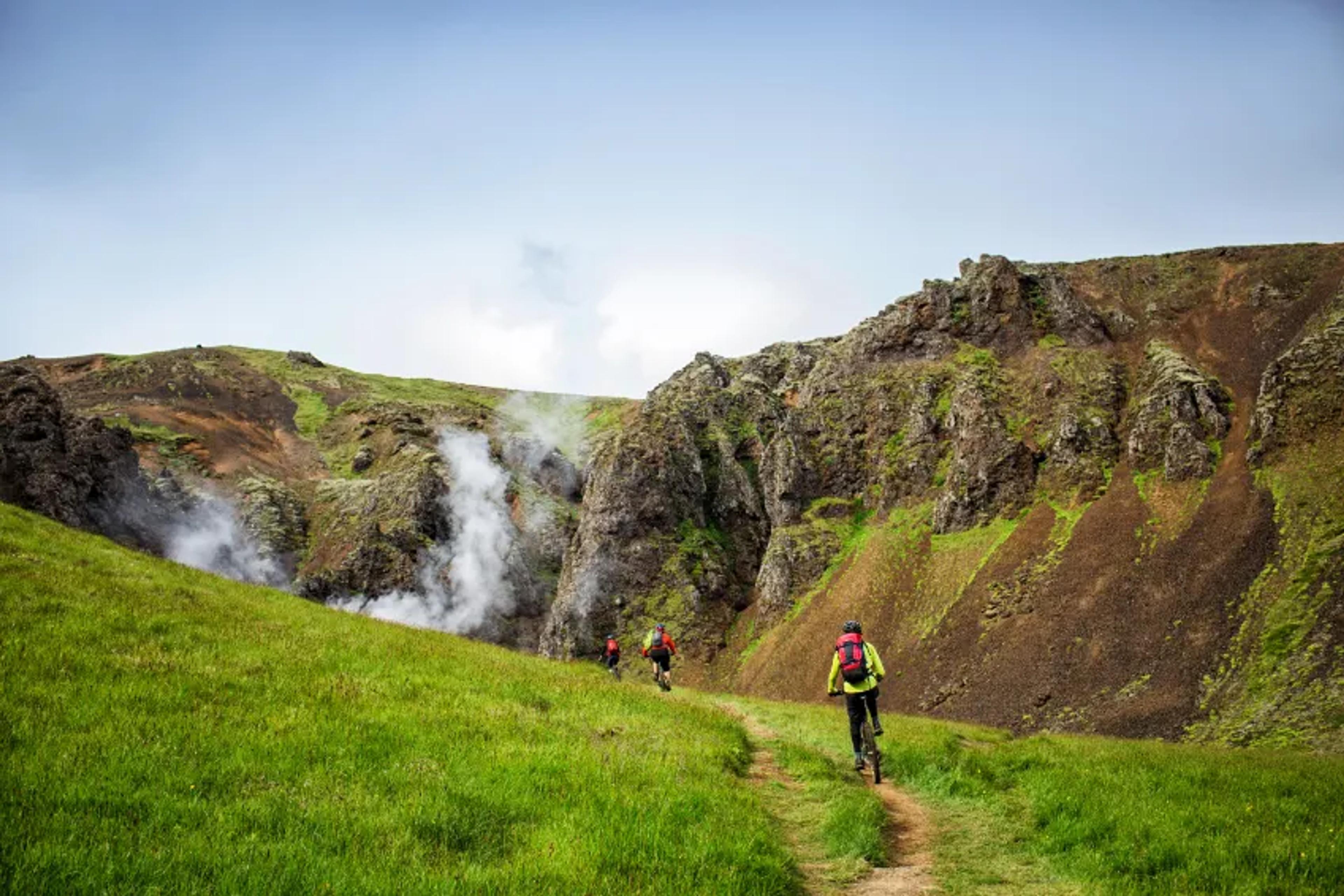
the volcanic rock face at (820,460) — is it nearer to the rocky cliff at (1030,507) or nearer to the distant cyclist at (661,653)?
the rocky cliff at (1030,507)

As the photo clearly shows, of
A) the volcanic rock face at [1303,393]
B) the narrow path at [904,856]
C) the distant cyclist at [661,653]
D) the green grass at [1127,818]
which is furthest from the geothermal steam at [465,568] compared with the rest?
the volcanic rock face at [1303,393]

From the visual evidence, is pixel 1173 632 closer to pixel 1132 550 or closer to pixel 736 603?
pixel 1132 550

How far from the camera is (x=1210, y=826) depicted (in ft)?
33.3

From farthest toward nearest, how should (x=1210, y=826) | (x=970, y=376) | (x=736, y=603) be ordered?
1. (x=736, y=603)
2. (x=970, y=376)
3. (x=1210, y=826)

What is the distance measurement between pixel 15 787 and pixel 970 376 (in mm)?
62441

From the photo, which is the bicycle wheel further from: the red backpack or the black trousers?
the red backpack

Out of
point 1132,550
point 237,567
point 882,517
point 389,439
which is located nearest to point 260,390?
point 389,439

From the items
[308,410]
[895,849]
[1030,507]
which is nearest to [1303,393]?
[1030,507]

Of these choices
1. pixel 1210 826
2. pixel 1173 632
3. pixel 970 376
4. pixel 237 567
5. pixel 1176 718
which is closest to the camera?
pixel 1210 826

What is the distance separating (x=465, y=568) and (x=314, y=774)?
A: 234 ft

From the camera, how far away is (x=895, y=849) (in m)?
11.0

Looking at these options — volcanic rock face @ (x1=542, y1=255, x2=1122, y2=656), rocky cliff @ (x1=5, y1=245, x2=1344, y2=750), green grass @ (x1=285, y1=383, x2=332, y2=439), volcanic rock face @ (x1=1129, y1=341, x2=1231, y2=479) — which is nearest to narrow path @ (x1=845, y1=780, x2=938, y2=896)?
rocky cliff @ (x1=5, y1=245, x2=1344, y2=750)

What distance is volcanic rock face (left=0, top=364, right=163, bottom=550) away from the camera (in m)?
62.3

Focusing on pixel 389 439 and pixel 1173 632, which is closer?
pixel 1173 632
